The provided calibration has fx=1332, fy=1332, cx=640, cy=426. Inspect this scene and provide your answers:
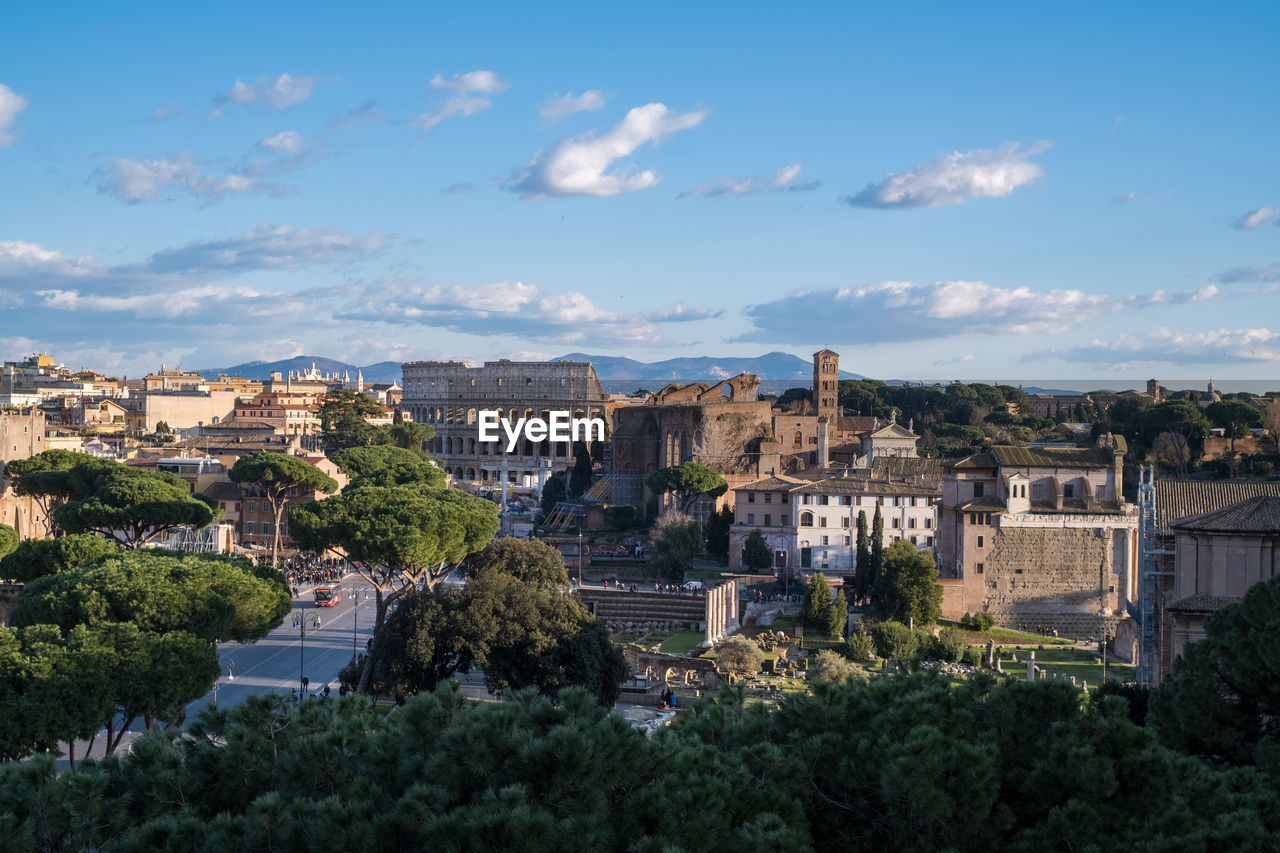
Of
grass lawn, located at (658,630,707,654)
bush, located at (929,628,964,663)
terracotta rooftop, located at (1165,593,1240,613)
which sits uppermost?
terracotta rooftop, located at (1165,593,1240,613)

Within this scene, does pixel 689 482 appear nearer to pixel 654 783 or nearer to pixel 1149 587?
pixel 1149 587

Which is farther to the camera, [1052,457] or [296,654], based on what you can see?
A: [1052,457]

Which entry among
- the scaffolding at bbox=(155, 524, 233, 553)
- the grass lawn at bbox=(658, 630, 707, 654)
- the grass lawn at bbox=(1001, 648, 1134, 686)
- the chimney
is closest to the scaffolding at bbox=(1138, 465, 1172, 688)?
the grass lawn at bbox=(1001, 648, 1134, 686)

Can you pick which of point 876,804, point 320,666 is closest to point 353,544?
point 320,666

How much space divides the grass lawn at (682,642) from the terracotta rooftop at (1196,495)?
13.4 m

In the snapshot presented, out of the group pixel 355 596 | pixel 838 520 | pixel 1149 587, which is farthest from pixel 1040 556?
pixel 355 596

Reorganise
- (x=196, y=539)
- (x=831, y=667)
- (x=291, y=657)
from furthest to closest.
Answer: (x=196, y=539)
(x=291, y=657)
(x=831, y=667)

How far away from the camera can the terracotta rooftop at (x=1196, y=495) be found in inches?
1178

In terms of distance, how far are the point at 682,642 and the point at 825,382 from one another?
3949 cm

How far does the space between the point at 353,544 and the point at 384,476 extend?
18.3m

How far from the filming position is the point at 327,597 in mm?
43375

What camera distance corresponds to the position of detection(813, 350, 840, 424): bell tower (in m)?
75.2

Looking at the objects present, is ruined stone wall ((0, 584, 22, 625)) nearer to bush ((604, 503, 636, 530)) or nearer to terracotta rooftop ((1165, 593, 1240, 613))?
terracotta rooftop ((1165, 593, 1240, 613))

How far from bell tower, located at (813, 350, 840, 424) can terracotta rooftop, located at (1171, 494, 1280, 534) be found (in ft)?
164
